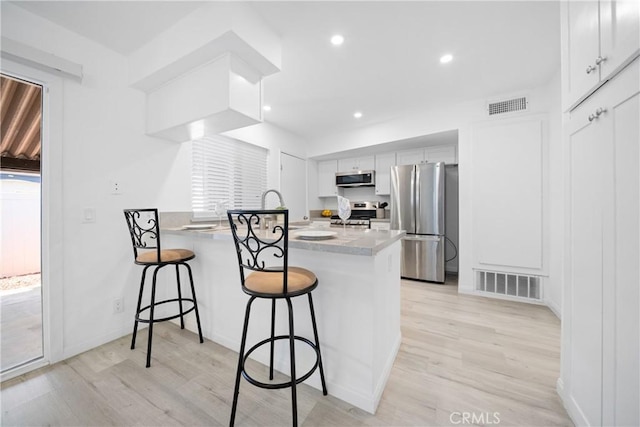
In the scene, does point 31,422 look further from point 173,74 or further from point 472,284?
point 472,284

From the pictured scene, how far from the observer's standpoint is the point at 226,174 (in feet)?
10.8

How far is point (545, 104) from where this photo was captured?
268 cm

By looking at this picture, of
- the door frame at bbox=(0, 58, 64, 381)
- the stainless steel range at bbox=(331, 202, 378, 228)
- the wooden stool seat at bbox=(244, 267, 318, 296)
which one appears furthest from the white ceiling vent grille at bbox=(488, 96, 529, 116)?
the door frame at bbox=(0, 58, 64, 381)

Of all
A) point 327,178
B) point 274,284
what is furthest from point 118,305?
point 327,178

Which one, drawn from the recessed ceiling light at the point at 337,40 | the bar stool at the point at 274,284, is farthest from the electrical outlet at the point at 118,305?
the recessed ceiling light at the point at 337,40

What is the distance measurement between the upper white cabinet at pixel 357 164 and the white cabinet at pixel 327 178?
136 mm

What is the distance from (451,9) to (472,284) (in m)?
2.95

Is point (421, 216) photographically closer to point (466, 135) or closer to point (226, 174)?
point (466, 135)

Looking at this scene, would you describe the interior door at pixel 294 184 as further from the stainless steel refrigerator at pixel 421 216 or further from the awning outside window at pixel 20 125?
the awning outside window at pixel 20 125

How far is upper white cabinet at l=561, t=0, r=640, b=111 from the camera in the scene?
2.74 feet

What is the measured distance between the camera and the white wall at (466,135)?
2.54m

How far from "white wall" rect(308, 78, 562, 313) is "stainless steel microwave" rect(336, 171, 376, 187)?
569 millimetres

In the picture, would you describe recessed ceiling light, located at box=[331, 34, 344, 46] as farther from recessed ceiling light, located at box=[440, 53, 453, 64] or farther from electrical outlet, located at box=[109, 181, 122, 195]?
electrical outlet, located at box=[109, 181, 122, 195]

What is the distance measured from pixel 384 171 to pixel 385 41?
2592 mm
